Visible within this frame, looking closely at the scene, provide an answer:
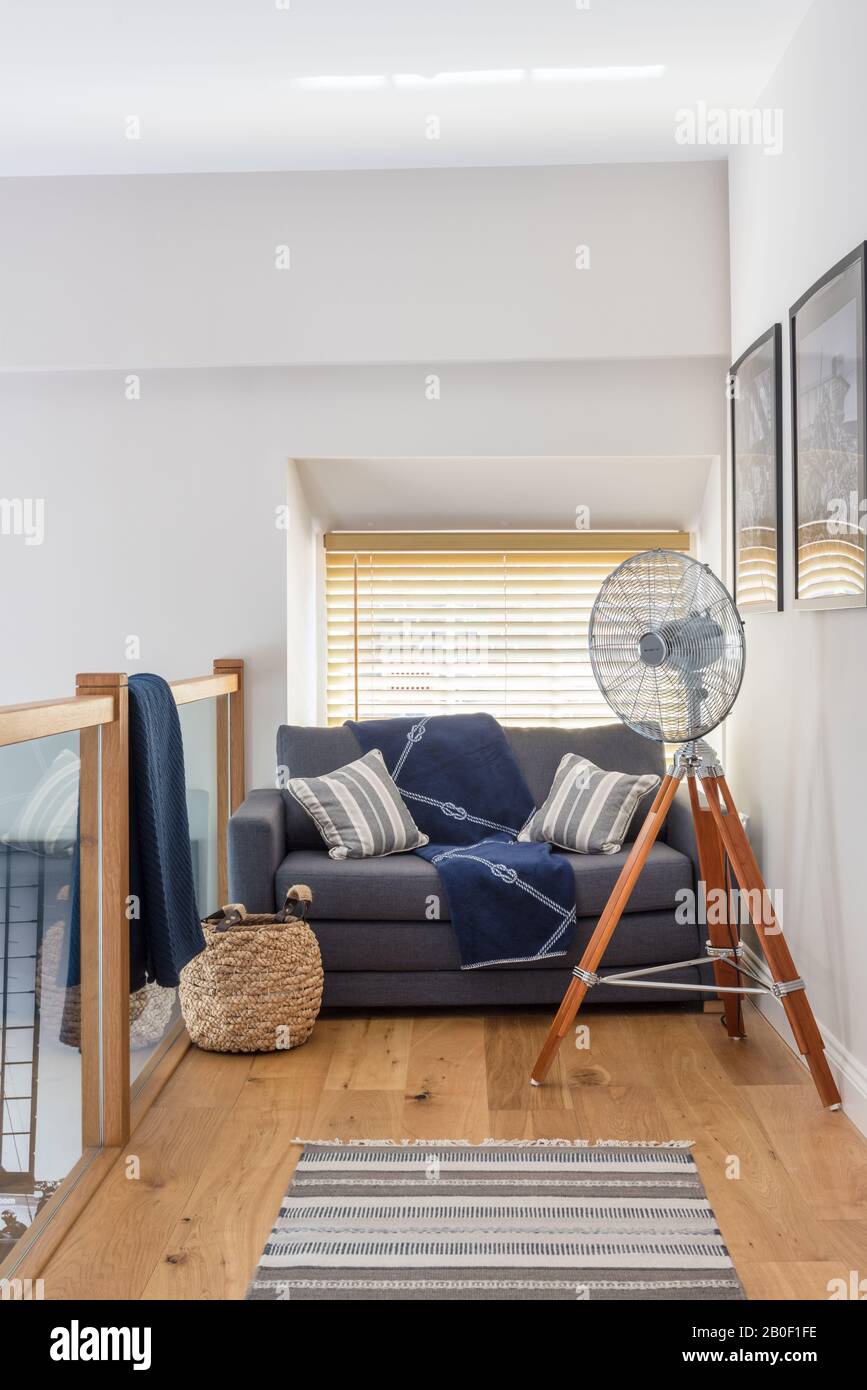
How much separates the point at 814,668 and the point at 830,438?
1.91 feet

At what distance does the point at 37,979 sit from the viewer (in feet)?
6.44

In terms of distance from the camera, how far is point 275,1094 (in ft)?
9.04

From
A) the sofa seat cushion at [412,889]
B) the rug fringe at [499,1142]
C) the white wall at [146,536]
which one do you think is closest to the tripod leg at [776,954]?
the rug fringe at [499,1142]

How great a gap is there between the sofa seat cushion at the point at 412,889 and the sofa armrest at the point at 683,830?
0.16 feet

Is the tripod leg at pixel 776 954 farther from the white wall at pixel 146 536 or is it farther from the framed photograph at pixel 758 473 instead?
the white wall at pixel 146 536

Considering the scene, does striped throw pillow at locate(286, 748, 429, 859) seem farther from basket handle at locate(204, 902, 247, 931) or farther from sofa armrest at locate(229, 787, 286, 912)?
basket handle at locate(204, 902, 247, 931)

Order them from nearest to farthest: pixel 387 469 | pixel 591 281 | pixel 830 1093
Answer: pixel 830 1093, pixel 591 281, pixel 387 469

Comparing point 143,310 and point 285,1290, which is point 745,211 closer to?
point 143,310

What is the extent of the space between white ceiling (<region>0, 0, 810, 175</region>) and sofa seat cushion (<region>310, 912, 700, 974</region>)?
2.42 meters

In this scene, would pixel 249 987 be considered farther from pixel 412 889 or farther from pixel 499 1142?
pixel 499 1142
